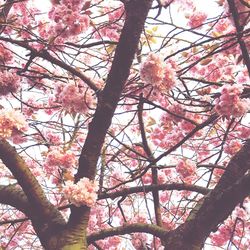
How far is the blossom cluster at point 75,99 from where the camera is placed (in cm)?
257

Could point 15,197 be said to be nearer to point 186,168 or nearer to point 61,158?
point 61,158

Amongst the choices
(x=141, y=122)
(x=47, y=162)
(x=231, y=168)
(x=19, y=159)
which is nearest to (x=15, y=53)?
(x=19, y=159)

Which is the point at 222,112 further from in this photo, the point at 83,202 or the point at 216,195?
the point at 83,202

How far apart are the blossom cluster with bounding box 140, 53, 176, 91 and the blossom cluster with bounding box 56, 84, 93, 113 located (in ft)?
1.58

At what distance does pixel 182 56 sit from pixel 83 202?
58.9 inches

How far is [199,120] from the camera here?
336 centimetres

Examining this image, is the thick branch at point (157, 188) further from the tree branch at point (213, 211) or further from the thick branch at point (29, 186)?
the tree branch at point (213, 211)

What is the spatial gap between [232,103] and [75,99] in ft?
2.96

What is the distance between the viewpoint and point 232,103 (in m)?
2.25

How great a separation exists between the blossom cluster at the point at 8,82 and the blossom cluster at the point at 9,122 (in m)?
0.49

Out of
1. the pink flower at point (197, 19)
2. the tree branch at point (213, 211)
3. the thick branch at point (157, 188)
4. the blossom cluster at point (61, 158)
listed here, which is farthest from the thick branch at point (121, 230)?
the pink flower at point (197, 19)

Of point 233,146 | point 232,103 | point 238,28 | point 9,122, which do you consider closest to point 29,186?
point 9,122

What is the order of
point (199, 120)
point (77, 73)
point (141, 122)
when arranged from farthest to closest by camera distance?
point (141, 122)
point (199, 120)
point (77, 73)

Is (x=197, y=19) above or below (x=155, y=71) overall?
above
